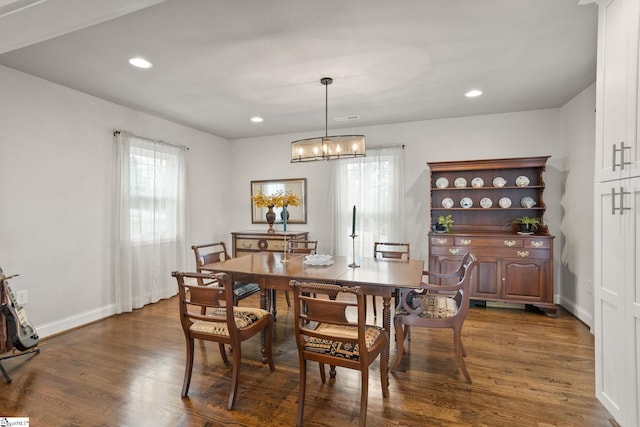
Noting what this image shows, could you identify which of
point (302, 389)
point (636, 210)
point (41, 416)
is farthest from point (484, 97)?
point (41, 416)

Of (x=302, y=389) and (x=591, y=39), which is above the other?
(x=591, y=39)

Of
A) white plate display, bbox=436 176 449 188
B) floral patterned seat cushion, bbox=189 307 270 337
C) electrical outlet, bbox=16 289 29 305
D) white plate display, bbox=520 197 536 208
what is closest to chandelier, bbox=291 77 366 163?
floral patterned seat cushion, bbox=189 307 270 337

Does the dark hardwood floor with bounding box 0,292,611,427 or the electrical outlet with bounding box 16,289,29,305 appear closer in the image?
the dark hardwood floor with bounding box 0,292,611,427

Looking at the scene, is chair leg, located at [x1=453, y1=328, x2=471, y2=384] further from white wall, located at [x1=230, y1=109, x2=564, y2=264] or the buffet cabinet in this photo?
the buffet cabinet

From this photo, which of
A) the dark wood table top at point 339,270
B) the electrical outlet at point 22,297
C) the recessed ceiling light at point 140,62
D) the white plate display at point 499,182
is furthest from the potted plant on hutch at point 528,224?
the electrical outlet at point 22,297

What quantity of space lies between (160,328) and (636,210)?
399 cm

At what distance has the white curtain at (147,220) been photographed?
3.88m

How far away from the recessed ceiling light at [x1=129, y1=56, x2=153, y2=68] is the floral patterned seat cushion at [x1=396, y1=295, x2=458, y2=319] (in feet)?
9.94

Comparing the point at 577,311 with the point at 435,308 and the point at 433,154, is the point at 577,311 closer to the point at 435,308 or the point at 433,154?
the point at 435,308

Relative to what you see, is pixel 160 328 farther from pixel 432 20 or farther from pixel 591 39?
pixel 591 39

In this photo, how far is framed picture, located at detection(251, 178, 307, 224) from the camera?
5336 millimetres

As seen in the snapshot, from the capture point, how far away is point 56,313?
10.8 feet

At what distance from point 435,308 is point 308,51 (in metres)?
A: 2.35

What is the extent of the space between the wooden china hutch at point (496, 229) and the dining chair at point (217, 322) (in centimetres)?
274
